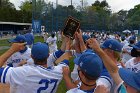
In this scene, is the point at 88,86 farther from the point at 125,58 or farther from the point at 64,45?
the point at 125,58

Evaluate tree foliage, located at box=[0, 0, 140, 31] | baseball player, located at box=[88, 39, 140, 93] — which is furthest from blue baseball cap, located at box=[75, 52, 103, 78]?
tree foliage, located at box=[0, 0, 140, 31]

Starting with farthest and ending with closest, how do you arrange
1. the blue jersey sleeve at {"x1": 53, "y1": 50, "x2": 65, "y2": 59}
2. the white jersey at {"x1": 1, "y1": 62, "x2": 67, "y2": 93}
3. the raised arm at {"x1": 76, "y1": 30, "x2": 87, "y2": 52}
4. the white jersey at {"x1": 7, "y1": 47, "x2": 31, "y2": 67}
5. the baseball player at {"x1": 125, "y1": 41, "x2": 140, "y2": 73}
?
the white jersey at {"x1": 7, "y1": 47, "x2": 31, "y2": 67} → the baseball player at {"x1": 125, "y1": 41, "x2": 140, "y2": 73} → the blue jersey sleeve at {"x1": 53, "y1": 50, "x2": 65, "y2": 59} → the raised arm at {"x1": 76, "y1": 30, "x2": 87, "y2": 52} → the white jersey at {"x1": 1, "y1": 62, "x2": 67, "y2": 93}

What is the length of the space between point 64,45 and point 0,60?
1276 mm

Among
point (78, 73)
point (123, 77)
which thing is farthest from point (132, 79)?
point (78, 73)

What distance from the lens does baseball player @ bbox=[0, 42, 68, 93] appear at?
4688 mm

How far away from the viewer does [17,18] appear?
9575 cm

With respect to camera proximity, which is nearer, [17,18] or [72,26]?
[72,26]

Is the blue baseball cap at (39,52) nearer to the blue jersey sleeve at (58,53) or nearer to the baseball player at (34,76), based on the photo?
the baseball player at (34,76)

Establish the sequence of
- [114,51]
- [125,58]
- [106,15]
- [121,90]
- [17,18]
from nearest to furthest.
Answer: [121,90], [114,51], [125,58], [106,15], [17,18]

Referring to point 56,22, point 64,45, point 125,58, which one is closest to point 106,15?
point 56,22

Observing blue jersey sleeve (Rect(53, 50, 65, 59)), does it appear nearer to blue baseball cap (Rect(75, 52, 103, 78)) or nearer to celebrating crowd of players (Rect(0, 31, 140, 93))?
celebrating crowd of players (Rect(0, 31, 140, 93))

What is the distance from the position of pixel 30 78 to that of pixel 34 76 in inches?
2.3

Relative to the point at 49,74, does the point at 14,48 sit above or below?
above

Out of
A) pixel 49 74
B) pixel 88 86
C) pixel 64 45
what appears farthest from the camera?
pixel 64 45
